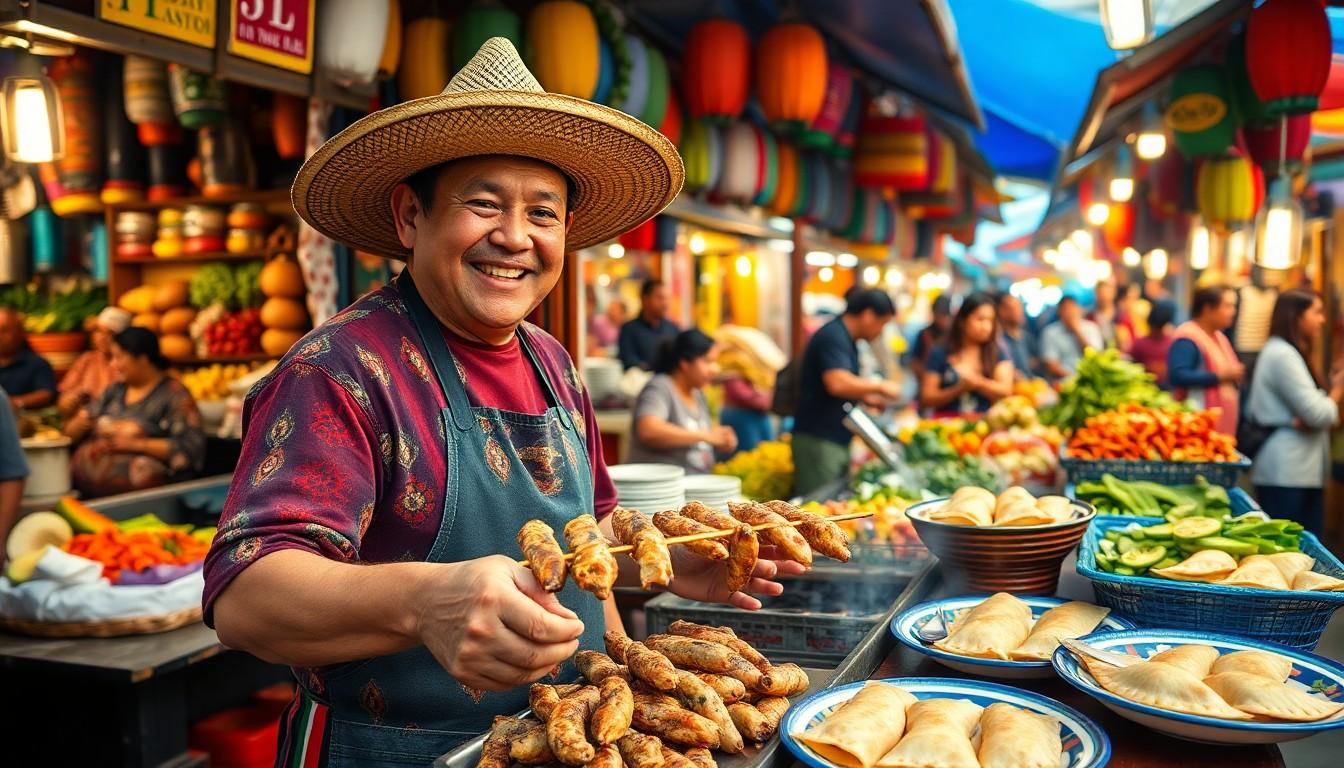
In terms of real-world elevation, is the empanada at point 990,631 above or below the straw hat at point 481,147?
below

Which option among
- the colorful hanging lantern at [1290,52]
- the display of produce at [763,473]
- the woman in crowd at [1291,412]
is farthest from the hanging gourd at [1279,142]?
the display of produce at [763,473]

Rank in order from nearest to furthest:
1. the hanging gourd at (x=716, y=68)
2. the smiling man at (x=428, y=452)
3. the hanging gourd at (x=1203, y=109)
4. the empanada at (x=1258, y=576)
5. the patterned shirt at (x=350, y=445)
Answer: the smiling man at (x=428, y=452)
the patterned shirt at (x=350, y=445)
the empanada at (x=1258, y=576)
the hanging gourd at (x=716, y=68)
the hanging gourd at (x=1203, y=109)

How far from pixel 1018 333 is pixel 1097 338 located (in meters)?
2.53

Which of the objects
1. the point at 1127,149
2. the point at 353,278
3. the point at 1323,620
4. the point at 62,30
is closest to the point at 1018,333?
the point at 1127,149

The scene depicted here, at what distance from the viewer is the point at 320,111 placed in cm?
468

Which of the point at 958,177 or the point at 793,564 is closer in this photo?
the point at 793,564

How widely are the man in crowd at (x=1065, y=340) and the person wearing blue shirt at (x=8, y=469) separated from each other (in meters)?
10.5

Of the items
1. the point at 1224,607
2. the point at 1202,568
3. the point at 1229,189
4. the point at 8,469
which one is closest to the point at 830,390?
the point at 1229,189

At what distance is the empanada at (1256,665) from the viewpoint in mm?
1848

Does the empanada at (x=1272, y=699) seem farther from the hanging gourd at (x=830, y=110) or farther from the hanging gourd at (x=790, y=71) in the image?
the hanging gourd at (x=830, y=110)

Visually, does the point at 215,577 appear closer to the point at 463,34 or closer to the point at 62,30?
the point at 62,30

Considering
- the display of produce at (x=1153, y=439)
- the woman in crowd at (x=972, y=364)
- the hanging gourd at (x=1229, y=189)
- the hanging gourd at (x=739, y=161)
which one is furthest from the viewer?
the woman in crowd at (x=972, y=364)

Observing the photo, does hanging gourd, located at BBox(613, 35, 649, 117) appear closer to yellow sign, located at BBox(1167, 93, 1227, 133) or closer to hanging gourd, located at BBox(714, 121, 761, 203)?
hanging gourd, located at BBox(714, 121, 761, 203)

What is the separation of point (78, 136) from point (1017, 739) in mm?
7519
